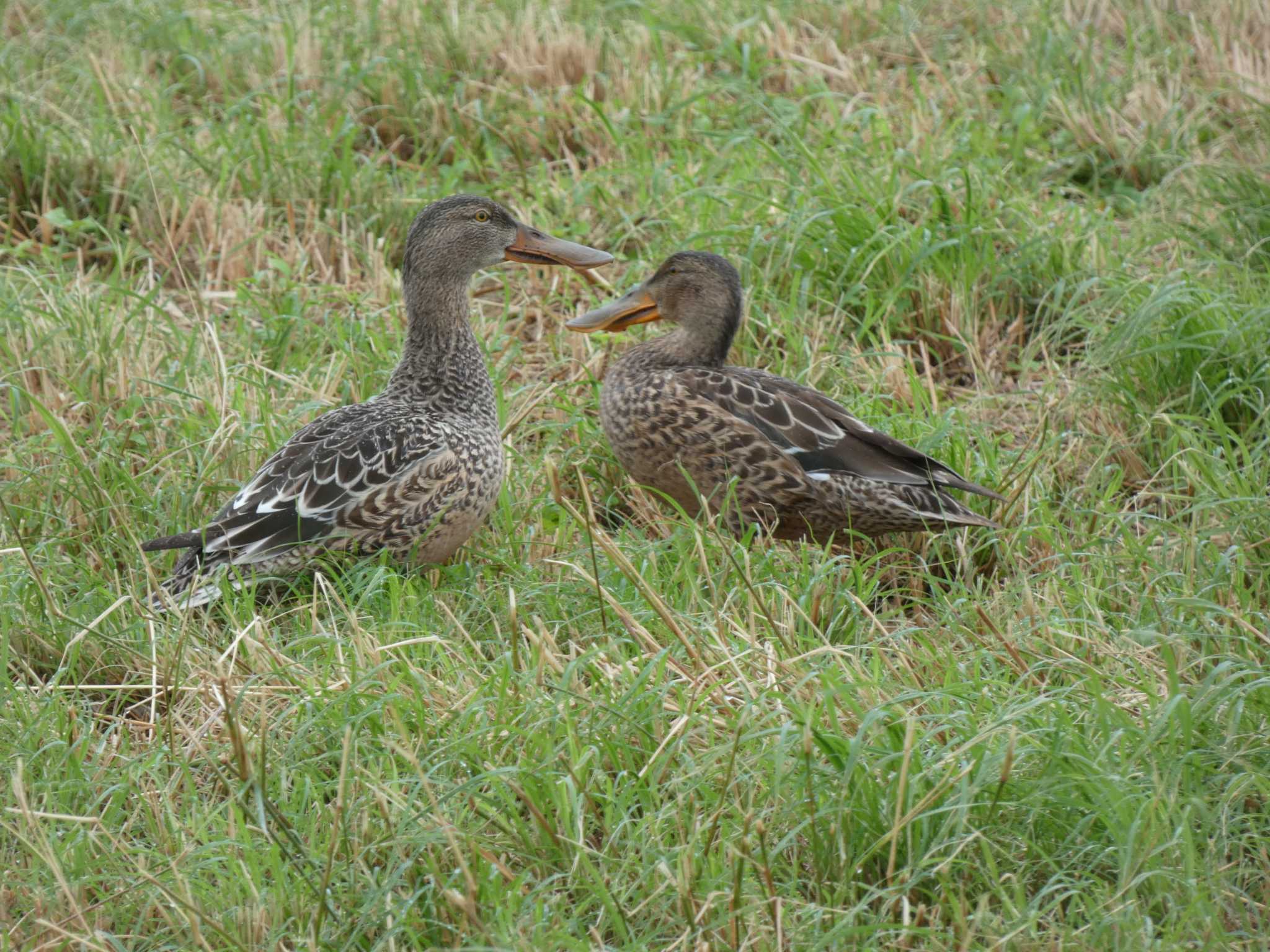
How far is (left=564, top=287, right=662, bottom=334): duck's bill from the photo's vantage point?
530 centimetres

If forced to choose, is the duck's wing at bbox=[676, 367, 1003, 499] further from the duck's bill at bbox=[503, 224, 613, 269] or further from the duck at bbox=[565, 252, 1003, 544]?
the duck's bill at bbox=[503, 224, 613, 269]

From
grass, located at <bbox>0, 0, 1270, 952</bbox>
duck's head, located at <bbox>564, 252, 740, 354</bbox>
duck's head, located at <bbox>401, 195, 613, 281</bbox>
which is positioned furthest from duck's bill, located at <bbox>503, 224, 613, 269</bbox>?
grass, located at <bbox>0, 0, 1270, 952</bbox>

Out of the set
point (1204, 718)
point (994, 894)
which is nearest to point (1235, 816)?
point (1204, 718)

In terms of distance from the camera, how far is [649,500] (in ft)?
16.2

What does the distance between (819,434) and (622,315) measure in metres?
1.05

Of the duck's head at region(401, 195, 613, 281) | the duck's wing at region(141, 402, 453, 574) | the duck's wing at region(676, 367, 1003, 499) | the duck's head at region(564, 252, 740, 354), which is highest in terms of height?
the duck's head at region(401, 195, 613, 281)

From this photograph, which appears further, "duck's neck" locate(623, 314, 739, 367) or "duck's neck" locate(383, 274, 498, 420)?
"duck's neck" locate(623, 314, 739, 367)

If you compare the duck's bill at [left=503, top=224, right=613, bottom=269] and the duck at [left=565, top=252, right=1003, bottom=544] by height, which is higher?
the duck's bill at [left=503, top=224, right=613, bottom=269]

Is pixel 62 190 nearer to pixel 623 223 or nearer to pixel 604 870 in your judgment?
pixel 623 223

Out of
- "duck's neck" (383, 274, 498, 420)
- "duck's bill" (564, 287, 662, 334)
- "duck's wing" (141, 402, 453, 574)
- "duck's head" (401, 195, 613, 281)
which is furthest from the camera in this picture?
"duck's bill" (564, 287, 662, 334)

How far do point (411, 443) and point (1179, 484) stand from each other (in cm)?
247

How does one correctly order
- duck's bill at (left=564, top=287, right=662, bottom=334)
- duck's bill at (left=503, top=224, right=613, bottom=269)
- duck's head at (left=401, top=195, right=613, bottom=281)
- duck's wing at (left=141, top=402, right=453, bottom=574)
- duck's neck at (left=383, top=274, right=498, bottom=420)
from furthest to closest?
duck's bill at (left=564, top=287, right=662, bottom=334) < duck's bill at (left=503, top=224, right=613, bottom=269) < duck's head at (left=401, top=195, right=613, bottom=281) < duck's neck at (left=383, top=274, right=498, bottom=420) < duck's wing at (left=141, top=402, right=453, bottom=574)

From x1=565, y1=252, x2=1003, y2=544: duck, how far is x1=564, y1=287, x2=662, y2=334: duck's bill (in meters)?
0.14

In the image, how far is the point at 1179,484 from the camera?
15.4 ft
